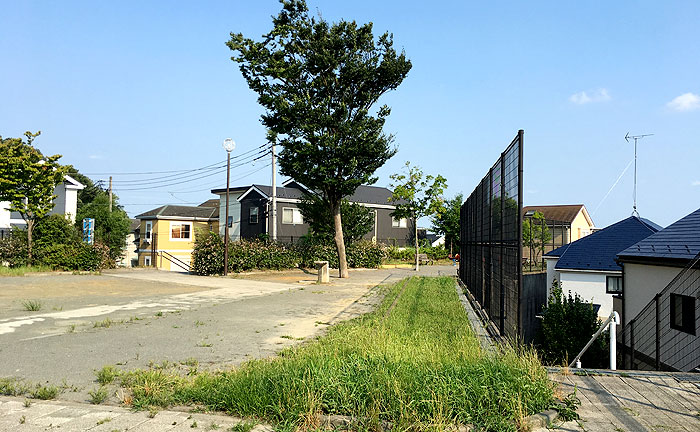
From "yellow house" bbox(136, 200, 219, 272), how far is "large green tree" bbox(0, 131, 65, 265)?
15911 mm

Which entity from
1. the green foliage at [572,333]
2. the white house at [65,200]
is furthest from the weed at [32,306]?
the white house at [65,200]

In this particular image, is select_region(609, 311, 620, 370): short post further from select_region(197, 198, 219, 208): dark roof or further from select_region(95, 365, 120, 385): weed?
select_region(197, 198, 219, 208): dark roof

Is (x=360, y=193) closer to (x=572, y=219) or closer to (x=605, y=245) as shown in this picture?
(x=605, y=245)

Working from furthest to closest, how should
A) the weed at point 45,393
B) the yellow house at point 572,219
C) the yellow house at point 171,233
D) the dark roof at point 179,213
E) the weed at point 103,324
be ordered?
the yellow house at point 572,219 < the dark roof at point 179,213 < the yellow house at point 171,233 < the weed at point 103,324 < the weed at point 45,393

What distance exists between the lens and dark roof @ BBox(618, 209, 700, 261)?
1116 cm

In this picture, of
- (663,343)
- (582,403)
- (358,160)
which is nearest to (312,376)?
(582,403)

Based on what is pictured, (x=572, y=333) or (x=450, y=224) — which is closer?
(x=572, y=333)

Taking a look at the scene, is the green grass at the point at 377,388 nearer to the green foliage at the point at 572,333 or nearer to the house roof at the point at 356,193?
the green foliage at the point at 572,333

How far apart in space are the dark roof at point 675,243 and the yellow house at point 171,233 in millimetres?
31302

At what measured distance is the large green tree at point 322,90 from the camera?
20.6 m

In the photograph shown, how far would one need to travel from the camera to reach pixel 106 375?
5.37 meters

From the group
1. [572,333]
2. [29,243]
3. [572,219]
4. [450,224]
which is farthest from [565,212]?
[29,243]

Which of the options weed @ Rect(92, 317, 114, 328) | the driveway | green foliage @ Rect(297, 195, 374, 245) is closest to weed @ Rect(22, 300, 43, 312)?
the driveway

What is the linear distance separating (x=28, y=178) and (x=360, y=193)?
25.2m
